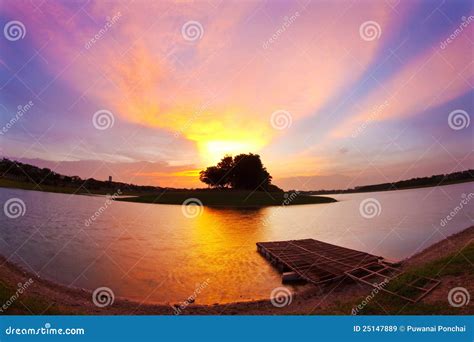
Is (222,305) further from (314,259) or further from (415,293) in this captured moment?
(314,259)

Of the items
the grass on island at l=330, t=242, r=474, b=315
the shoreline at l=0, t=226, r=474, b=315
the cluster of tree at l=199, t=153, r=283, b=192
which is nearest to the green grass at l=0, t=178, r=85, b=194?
the cluster of tree at l=199, t=153, r=283, b=192

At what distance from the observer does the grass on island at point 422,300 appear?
9.58 meters

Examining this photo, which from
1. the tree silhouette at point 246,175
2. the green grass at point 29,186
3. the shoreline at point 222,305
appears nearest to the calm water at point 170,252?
the shoreline at point 222,305

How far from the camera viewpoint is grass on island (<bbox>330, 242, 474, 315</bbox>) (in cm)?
958

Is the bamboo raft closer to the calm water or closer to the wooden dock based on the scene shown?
the wooden dock

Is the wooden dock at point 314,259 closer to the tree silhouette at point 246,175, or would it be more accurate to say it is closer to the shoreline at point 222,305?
Answer: the shoreline at point 222,305

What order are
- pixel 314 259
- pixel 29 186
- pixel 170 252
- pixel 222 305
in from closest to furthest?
pixel 222 305 → pixel 314 259 → pixel 170 252 → pixel 29 186

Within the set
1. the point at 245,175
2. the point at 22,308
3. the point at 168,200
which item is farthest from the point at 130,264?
the point at 245,175

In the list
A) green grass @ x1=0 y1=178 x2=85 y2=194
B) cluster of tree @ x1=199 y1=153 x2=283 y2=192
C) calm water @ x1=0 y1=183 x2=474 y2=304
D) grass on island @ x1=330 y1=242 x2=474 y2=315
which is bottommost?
green grass @ x1=0 y1=178 x2=85 y2=194

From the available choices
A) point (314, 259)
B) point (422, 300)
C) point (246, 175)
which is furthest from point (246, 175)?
point (422, 300)

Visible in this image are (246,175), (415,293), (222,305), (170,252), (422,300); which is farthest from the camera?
(246,175)

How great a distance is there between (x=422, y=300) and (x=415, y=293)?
1.99 feet

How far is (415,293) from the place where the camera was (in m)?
10.8

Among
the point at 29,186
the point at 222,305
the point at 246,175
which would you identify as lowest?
the point at 29,186
